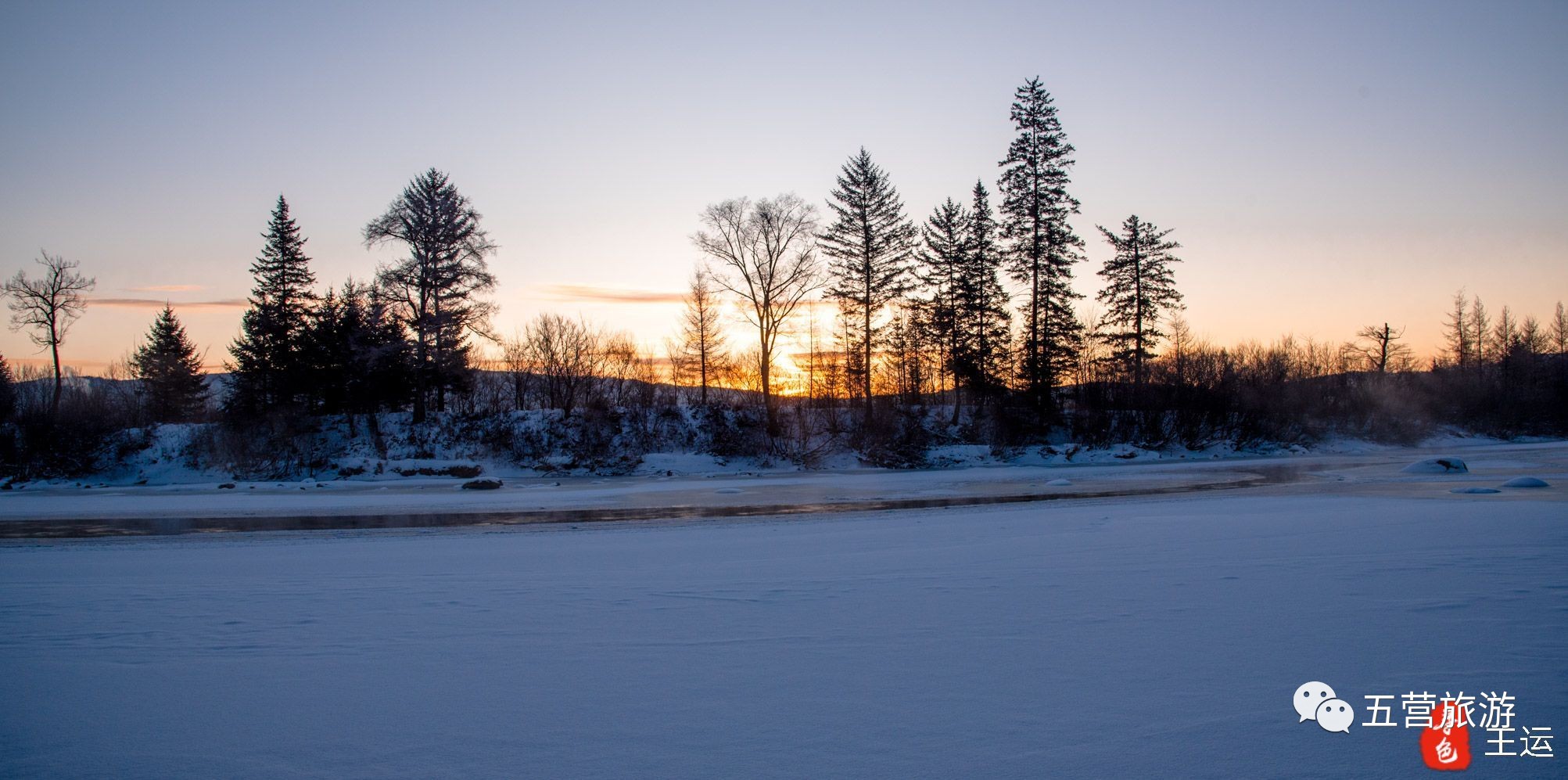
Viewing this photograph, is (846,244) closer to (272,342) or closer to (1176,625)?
(272,342)

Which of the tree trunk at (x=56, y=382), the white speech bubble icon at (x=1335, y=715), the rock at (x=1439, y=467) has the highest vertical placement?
the tree trunk at (x=56, y=382)

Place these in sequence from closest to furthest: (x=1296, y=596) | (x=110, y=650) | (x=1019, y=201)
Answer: (x=110, y=650), (x=1296, y=596), (x=1019, y=201)

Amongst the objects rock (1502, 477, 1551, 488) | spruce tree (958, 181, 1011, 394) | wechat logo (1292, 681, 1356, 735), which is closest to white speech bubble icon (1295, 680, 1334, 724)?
wechat logo (1292, 681, 1356, 735)

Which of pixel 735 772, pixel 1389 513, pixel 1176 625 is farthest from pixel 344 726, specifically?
pixel 1389 513

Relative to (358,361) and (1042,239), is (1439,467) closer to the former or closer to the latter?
(1042,239)

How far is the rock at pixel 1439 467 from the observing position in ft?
76.6

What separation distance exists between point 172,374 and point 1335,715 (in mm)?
61235

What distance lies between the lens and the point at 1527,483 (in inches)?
712

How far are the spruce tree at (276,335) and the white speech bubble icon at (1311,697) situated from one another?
1676 inches

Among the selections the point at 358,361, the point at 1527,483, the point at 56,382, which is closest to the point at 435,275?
the point at 358,361

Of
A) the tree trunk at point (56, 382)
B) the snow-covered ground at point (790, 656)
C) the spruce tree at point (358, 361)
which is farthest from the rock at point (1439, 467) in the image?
the tree trunk at point (56, 382)

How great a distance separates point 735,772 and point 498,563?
7.29 m

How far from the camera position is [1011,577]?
317 inches

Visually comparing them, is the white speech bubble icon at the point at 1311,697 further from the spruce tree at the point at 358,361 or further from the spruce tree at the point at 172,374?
the spruce tree at the point at 172,374
